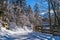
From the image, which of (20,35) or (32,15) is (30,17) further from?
(20,35)

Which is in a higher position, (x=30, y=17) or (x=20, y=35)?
(x=30, y=17)

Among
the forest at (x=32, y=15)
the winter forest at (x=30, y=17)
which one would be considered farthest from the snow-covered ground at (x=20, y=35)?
the forest at (x=32, y=15)

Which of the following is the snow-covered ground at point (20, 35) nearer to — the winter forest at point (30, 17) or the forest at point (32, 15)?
the winter forest at point (30, 17)

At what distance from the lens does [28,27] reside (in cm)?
427

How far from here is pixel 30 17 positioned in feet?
14.0

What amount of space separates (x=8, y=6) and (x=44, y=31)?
1342 mm

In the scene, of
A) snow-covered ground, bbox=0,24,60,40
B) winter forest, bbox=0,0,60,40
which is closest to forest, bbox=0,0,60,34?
winter forest, bbox=0,0,60,40

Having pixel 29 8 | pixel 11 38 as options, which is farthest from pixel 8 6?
pixel 11 38

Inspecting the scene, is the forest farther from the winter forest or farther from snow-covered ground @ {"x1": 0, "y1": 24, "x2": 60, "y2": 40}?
snow-covered ground @ {"x1": 0, "y1": 24, "x2": 60, "y2": 40}

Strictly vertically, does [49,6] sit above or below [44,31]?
above

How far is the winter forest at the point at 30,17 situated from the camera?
3.99 meters

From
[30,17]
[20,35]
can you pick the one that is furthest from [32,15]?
[20,35]

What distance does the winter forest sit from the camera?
3.99 meters

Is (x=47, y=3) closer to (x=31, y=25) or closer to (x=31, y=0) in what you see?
(x=31, y=0)
